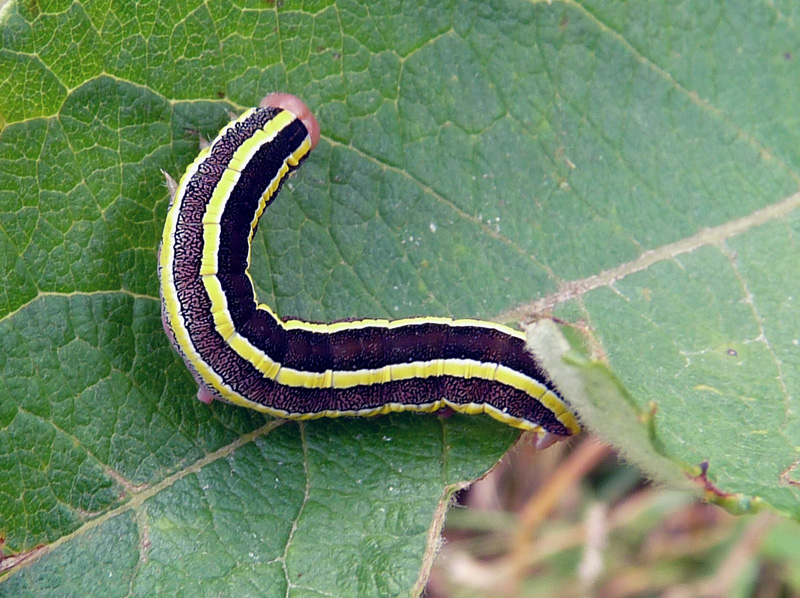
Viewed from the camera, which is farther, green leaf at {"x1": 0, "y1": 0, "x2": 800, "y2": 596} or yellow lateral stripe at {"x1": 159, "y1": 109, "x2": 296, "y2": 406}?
yellow lateral stripe at {"x1": 159, "y1": 109, "x2": 296, "y2": 406}

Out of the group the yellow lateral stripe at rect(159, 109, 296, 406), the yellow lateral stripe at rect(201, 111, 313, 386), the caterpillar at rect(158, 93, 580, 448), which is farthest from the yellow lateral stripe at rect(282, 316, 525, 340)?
the yellow lateral stripe at rect(159, 109, 296, 406)

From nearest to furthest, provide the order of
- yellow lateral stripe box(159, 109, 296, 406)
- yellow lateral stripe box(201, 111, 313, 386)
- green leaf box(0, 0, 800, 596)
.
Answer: green leaf box(0, 0, 800, 596) → yellow lateral stripe box(159, 109, 296, 406) → yellow lateral stripe box(201, 111, 313, 386)

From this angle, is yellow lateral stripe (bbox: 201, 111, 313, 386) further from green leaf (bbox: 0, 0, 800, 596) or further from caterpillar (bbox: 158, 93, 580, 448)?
green leaf (bbox: 0, 0, 800, 596)

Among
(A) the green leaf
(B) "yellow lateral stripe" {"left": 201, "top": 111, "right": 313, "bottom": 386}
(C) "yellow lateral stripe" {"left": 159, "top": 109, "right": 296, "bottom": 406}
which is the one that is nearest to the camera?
(A) the green leaf

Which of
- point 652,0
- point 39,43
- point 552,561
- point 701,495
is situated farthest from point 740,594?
point 39,43

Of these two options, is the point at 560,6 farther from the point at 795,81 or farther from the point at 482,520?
the point at 482,520

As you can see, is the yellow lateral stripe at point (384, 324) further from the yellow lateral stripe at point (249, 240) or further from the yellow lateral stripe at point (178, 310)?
the yellow lateral stripe at point (178, 310)

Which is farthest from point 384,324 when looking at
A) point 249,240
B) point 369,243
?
point 249,240
